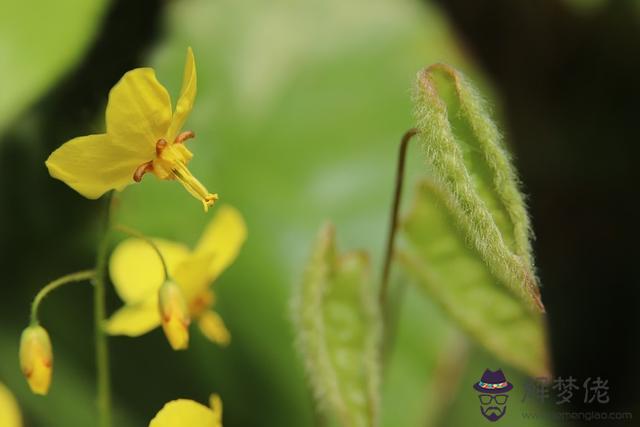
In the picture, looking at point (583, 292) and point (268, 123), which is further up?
point (268, 123)

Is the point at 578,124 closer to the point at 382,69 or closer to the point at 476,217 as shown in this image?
the point at 382,69

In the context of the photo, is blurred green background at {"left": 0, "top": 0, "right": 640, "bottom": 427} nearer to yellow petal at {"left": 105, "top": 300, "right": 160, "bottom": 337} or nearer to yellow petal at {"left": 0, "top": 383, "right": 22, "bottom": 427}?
yellow petal at {"left": 105, "top": 300, "right": 160, "bottom": 337}

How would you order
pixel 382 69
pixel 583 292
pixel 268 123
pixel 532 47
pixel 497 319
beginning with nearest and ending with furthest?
pixel 497 319, pixel 268 123, pixel 382 69, pixel 583 292, pixel 532 47

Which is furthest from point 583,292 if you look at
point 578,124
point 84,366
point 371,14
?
point 84,366

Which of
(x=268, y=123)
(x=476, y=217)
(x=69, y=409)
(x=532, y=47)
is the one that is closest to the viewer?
(x=476, y=217)

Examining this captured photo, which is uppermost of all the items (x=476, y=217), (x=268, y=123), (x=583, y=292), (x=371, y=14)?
(x=371, y=14)

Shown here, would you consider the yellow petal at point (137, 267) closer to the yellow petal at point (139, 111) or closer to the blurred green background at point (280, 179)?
the blurred green background at point (280, 179)
